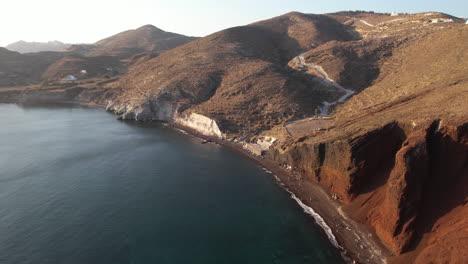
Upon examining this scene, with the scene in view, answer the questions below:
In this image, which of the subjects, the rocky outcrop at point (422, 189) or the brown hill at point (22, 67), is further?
the brown hill at point (22, 67)

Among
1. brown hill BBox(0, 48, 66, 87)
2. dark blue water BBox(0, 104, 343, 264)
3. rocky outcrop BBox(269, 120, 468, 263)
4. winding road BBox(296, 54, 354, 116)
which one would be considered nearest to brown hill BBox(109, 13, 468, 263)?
rocky outcrop BBox(269, 120, 468, 263)

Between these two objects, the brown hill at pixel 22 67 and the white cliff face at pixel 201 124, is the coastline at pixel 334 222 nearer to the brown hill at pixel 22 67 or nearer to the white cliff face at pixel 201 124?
the white cliff face at pixel 201 124


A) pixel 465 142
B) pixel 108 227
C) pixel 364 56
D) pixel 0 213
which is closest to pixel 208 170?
pixel 108 227

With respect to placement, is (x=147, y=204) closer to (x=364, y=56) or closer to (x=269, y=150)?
(x=269, y=150)

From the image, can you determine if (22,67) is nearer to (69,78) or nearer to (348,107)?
(69,78)

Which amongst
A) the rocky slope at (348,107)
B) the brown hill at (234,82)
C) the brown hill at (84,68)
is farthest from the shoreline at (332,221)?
the brown hill at (84,68)

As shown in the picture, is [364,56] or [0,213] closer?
[0,213]
